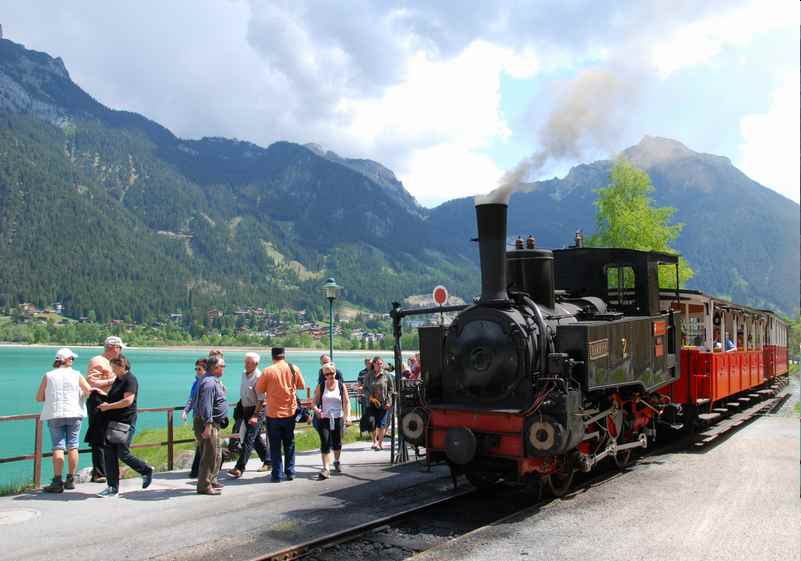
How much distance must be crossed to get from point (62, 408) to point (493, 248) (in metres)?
5.60

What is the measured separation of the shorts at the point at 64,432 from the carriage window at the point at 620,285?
7580 millimetres

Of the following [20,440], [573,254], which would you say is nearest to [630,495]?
[573,254]

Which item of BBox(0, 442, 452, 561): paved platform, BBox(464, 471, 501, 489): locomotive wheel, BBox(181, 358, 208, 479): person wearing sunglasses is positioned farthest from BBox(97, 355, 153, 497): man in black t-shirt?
BBox(464, 471, 501, 489): locomotive wheel

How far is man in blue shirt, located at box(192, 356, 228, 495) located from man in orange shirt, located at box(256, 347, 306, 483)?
0.69 m

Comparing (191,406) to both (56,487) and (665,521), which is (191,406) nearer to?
(56,487)

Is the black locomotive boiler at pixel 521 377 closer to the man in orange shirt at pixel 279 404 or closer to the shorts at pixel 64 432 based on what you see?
the man in orange shirt at pixel 279 404

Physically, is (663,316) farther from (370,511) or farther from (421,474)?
(370,511)

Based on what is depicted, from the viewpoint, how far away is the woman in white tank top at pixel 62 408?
834cm

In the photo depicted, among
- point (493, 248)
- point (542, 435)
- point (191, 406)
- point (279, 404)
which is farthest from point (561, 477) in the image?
point (191, 406)

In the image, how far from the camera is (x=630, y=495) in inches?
327

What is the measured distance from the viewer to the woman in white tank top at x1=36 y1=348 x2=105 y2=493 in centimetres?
834

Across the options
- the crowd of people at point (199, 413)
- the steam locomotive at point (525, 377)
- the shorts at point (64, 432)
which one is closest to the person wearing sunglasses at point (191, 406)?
the crowd of people at point (199, 413)

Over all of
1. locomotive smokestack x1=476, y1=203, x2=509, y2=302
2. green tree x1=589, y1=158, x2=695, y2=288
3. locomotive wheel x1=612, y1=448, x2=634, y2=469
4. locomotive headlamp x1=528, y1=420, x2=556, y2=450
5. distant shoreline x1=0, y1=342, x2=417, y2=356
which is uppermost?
green tree x1=589, y1=158, x2=695, y2=288

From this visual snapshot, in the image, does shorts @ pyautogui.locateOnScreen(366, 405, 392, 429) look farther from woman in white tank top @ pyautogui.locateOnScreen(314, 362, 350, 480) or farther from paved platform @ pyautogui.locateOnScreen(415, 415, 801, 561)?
paved platform @ pyautogui.locateOnScreen(415, 415, 801, 561)
